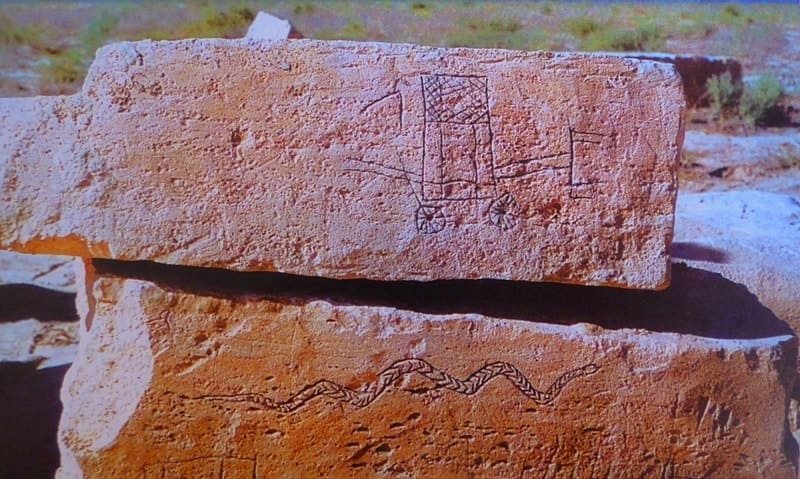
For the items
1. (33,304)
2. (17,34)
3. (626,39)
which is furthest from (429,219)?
(33,304)

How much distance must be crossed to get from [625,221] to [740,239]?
1754 mm

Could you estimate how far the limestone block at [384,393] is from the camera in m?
2.16

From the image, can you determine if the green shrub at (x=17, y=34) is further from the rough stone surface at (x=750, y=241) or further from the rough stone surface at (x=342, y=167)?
the rough stone surface at (x=750, y=241)

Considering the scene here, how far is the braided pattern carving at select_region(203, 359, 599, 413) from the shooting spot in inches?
85.3

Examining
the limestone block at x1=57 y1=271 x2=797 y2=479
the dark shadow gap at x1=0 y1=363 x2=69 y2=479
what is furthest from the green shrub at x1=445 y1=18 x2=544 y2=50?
the dark shadow gap at x1=0 y1=363 x2=69 y2=479

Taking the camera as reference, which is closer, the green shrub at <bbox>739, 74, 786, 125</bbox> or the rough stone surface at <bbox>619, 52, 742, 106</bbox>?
the green shrub at <bbox>739, 74, 786, 125</bbox>

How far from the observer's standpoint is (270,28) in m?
3.91

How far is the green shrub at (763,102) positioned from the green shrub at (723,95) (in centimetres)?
15

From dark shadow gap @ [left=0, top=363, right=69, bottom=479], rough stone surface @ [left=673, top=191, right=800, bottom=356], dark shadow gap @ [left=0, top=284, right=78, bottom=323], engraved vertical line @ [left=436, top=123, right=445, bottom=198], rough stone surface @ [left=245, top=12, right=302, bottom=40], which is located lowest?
dark shadow gap @ [left=0, top=363, right=69, bottom=479]

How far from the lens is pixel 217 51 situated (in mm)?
2199

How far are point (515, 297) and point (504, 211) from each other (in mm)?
401

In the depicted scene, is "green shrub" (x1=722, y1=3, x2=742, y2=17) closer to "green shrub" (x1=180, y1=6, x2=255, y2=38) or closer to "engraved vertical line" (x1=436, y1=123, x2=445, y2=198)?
"engraved vertical line" (x1=436, y1=123, x2=445, y2=198)

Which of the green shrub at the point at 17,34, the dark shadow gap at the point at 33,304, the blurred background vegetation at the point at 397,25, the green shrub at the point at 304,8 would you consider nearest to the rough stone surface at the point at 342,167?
the green shrub at the point at 17,34

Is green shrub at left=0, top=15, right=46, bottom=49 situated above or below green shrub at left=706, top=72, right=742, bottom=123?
above
